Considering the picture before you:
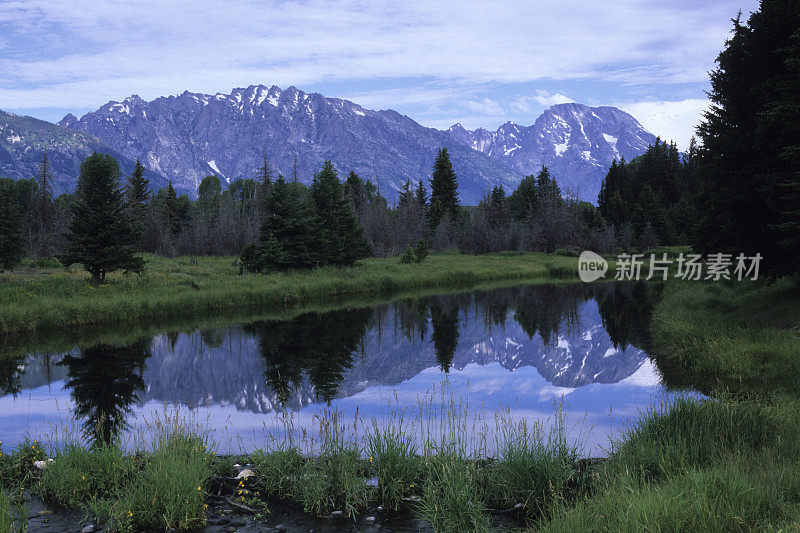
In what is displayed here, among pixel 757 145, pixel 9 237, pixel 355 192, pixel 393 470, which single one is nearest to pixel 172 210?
pixel 355 192

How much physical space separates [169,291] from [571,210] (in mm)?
85657

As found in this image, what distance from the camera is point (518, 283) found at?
182 ft

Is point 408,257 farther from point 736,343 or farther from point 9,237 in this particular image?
point 736,343

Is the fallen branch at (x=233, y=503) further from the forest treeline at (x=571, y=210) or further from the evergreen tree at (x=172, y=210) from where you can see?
the evergreen tree at (x=172, y=210)

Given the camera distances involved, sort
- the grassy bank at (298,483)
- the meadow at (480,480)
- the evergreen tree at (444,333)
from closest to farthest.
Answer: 1. the meadow at (480,480)
2. the grassy bank at (298,483)
3. the evergreen tree at (444,333)

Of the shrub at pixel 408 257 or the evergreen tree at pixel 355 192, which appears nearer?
the shrub at pixel 408 257

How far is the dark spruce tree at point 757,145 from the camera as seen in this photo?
18.1 metres

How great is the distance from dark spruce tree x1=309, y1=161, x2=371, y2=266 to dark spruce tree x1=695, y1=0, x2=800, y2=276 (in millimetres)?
29611

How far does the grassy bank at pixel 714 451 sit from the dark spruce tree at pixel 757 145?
143 inches

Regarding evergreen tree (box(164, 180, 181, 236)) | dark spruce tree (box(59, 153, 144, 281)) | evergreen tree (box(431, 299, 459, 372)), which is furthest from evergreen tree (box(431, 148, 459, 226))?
dark spruce tree (box(59, 153, 144, 281))

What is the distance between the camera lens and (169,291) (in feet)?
102

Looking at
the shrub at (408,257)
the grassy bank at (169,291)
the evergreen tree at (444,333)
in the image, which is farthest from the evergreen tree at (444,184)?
the evergreen tree at (444,333)

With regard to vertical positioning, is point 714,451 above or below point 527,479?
above

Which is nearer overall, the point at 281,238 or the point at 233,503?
the point at 233,503
